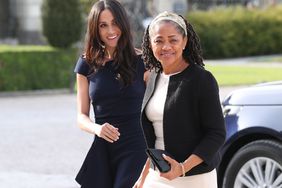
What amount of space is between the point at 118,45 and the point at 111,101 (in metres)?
0.33

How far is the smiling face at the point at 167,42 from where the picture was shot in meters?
3.82

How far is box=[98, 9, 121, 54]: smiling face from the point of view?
4781mm

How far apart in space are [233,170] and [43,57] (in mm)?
12659

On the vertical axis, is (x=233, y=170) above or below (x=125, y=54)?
below

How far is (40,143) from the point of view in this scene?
11.6 metres

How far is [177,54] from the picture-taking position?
3842 millimetres

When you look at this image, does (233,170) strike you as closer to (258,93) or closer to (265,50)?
(258,93)

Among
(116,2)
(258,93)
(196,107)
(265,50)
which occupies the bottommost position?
(265,50)

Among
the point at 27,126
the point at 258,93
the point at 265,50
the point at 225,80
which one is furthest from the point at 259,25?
the point at 258,93

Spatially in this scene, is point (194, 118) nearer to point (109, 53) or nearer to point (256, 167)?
A: point (109, 53)

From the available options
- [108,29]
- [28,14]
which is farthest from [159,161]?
[28,14]

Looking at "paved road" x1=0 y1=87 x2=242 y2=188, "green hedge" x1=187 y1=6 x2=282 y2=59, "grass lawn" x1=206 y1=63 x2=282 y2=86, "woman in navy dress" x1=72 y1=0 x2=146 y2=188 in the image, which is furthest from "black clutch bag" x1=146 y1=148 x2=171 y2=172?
"green hedge" x1=187 y1=6 x2=282 y2=59

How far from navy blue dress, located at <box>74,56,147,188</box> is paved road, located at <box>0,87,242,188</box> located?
144 inches

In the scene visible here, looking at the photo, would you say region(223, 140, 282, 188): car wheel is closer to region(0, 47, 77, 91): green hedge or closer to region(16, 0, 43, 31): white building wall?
region(0, 47, 77, 91): green hedge
